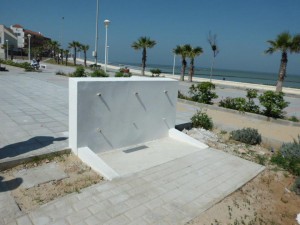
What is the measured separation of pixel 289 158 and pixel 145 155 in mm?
3463

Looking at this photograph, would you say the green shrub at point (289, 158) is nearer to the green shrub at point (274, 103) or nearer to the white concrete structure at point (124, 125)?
the white concrete structure at point (124, 125)

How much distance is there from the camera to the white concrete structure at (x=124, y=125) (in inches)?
218

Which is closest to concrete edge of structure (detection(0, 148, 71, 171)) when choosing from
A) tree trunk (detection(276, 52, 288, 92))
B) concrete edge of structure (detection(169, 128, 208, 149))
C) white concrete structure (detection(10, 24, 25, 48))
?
concrete edge of structure (detection(169, 128, 208, 149))

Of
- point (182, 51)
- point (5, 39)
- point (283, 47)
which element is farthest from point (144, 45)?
point (5, 39)

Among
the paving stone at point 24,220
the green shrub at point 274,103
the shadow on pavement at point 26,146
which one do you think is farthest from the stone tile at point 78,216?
the green shrub at point 274,103

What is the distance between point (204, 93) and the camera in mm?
13961

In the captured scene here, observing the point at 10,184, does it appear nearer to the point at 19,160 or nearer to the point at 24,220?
the point at 19,160

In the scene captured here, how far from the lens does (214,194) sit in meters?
4.71

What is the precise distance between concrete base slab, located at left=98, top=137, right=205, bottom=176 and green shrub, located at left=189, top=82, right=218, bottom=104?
6.84 m

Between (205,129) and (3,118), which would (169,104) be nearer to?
(205,129)

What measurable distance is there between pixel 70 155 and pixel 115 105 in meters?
1.48

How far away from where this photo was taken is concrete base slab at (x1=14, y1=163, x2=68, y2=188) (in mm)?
4605

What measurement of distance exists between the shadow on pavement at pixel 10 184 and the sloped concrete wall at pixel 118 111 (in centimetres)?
136

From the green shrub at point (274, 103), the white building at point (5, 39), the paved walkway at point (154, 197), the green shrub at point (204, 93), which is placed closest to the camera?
the paved walkway at point (154, 197)
